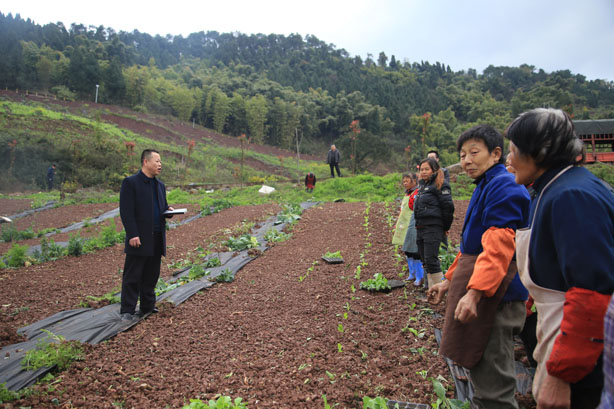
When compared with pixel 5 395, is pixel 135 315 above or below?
below

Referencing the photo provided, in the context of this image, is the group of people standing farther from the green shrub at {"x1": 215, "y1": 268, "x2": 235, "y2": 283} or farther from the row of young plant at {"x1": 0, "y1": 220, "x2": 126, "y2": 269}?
the row of young plant at {"x1": 0, "y1": 220, "x2": 126, "y2": 269}

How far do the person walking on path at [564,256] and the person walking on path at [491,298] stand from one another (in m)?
0.25

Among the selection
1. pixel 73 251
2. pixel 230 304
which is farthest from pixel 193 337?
pixel 73 251

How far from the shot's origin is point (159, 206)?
4.12 meters

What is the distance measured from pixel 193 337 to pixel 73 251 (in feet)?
16.7

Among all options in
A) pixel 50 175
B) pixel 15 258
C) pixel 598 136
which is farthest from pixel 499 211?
pixel 50 175

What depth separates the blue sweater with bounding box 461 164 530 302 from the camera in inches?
68.1

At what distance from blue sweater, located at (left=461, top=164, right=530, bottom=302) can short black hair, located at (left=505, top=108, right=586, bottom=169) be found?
0.39 m

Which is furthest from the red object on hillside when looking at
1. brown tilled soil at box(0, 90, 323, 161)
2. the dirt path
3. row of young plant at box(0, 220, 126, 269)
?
brown tilled soil at box(0, 90, 323, 161)

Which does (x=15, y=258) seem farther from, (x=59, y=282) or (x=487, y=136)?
(x=487, y=136)

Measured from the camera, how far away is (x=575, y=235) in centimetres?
113

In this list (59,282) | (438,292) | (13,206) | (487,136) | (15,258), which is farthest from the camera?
(13,206)

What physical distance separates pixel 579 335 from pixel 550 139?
26.6 inches

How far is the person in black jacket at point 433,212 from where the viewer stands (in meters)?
3.58
